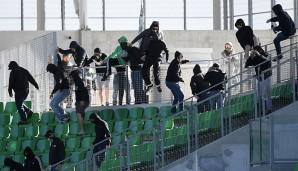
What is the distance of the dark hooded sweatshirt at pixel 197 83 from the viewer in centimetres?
2858

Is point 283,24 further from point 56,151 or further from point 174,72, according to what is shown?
point 56,151

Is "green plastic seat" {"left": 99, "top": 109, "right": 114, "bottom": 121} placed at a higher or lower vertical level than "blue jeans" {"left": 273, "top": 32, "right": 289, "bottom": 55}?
lower

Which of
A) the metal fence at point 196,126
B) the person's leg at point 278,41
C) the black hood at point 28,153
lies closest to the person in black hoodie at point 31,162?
the black hood at point 28,153

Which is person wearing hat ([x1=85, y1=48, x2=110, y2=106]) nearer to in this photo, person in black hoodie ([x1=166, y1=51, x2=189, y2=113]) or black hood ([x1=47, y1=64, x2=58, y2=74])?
black hood ([x1=47, y1=64, x2=58, y2=74])

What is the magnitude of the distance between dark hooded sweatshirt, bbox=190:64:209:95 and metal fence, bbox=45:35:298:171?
171cm

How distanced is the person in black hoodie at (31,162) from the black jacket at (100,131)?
1.30 m

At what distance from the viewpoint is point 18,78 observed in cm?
3155

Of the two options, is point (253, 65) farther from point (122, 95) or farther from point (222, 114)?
point (122, 95)

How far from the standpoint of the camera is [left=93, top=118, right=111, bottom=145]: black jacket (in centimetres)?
2814

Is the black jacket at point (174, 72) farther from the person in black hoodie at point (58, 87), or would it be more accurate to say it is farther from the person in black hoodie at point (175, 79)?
the person in black hoodie at point (58, 87)

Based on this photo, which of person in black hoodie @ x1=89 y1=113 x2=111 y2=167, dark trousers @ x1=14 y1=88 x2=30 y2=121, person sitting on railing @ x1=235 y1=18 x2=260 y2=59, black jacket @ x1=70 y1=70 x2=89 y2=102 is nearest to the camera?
person in black hoodie @ x1=89 y1=113 x2=111 y2=167

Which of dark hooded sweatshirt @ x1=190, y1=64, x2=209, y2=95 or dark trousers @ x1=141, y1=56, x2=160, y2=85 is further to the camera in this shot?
dark trousers @ x1=141, y1=56, x2=160, y2=85

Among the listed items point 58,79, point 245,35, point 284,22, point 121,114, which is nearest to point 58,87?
point 58,79

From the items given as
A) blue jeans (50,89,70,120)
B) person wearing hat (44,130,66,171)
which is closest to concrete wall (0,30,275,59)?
blue jeans (50,89,70,120)
